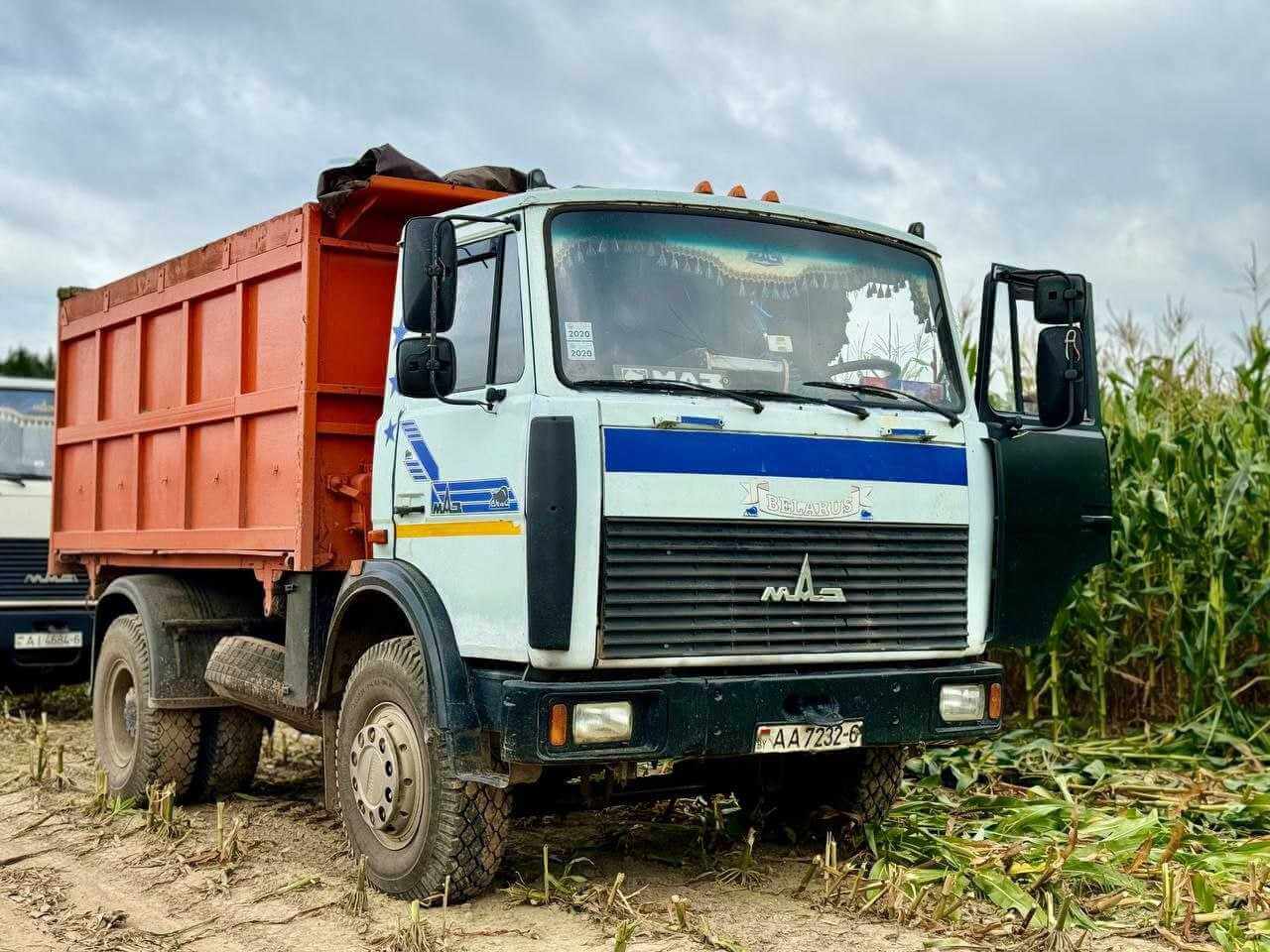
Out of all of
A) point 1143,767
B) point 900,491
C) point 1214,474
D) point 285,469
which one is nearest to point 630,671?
point 900,491

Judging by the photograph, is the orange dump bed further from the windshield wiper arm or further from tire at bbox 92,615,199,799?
the windshield wiper arm

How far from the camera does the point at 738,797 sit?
7.17 m

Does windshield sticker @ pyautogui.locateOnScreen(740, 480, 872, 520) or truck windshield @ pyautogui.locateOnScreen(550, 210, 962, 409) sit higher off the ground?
truck windshield @ pyautogui.locateOnScreen(550, 210, 962, 409)

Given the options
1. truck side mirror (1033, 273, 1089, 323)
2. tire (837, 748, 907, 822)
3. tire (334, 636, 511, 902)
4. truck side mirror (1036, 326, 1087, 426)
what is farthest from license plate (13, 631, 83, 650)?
truck side mirror (1033, 273, 1089, 323)

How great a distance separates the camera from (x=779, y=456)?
5691 mm

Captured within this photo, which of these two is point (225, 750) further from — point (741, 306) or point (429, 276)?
point (741, 306)

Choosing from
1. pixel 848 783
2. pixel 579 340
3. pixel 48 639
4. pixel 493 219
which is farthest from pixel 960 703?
pixel 48 639

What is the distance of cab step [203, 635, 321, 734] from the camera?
7.12 m

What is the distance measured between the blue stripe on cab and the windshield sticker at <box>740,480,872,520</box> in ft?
0.20

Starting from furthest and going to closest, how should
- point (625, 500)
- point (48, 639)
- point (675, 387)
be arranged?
1. point (48, 639)
2. point (675, 387)
3. point (625, 500)

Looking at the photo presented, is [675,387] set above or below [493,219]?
below

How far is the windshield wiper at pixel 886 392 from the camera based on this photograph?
6.04 metres

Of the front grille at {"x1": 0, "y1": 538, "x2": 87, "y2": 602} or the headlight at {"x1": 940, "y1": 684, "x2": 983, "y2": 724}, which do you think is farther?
the front grille at {"x1": 0, "y1": 538, "x2": 87, "y2": 602}

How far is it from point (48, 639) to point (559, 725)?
7.54 m
